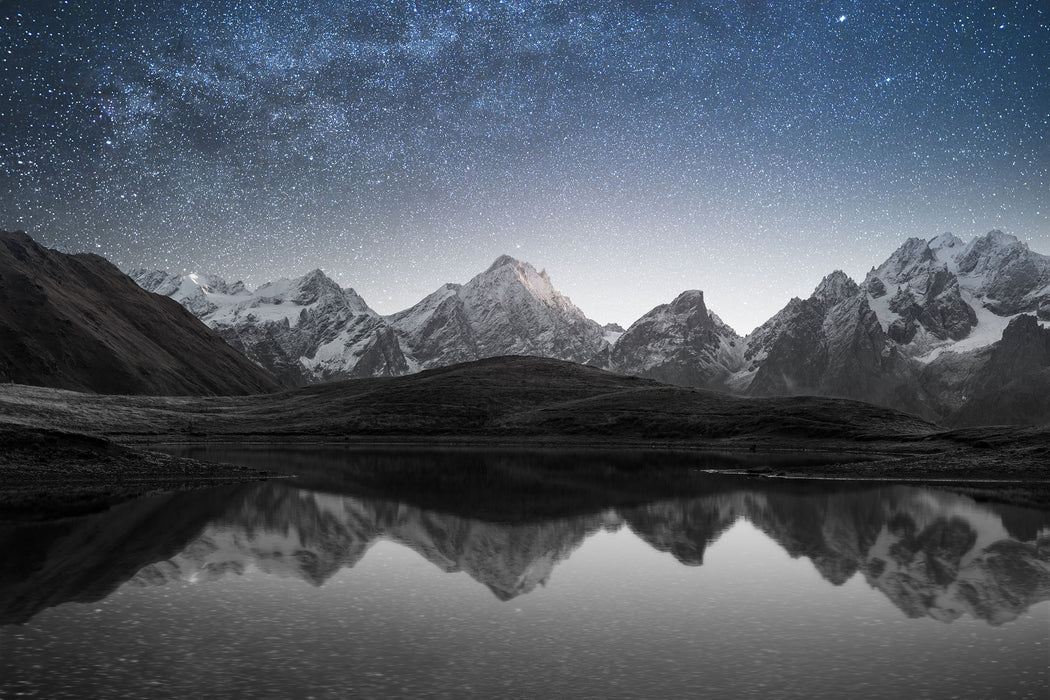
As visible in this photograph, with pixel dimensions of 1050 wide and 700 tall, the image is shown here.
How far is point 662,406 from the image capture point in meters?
178

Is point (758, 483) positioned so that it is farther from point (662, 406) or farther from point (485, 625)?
point (662, 406)

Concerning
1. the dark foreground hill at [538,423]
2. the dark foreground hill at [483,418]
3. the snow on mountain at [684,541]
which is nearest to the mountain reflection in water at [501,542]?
the snow on mountain at [684,541]

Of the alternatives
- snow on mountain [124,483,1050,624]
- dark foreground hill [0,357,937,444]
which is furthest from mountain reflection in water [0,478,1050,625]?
dark foreground hill [0,357,937,444]

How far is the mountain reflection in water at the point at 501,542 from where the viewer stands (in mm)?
26516

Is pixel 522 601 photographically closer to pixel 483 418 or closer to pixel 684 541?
pixel 684 541

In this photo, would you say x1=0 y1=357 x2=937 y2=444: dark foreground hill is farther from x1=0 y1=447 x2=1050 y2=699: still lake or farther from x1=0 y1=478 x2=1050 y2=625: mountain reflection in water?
x1=0 y1=447 x2=1050 y2=699: still lake

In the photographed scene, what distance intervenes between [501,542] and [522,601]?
10.8m

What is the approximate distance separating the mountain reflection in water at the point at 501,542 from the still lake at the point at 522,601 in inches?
6.9

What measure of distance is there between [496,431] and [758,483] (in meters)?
98.5

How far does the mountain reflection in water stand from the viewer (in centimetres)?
2652

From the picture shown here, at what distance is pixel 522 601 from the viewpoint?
24984 mm

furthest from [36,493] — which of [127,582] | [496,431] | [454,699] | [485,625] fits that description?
[496,431]

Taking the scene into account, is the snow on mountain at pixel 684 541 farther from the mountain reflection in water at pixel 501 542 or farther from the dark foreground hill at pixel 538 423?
the dark foreground hill at pixel 538 423

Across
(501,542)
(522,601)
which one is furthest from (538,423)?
(522,601)
